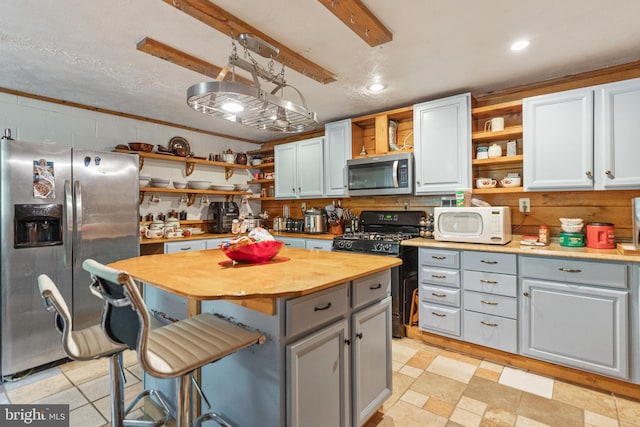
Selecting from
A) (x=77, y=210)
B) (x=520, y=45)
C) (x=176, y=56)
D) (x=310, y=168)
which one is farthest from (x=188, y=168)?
(x=520, y=45)

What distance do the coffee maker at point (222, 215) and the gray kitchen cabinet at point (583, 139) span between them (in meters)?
3.36

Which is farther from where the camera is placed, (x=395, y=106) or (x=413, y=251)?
(x=395, y=106)

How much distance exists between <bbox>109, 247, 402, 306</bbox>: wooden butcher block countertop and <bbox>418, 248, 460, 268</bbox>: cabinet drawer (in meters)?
1.05

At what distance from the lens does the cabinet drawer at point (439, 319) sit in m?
2.71

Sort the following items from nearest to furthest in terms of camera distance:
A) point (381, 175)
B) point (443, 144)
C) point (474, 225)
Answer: point (474, 225) → point (443, 144) → point (381, 175)

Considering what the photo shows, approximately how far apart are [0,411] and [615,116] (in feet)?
14.9

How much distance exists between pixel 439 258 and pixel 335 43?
6.26ft

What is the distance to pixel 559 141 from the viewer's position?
2520mm

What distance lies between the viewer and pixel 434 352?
274 centimetres

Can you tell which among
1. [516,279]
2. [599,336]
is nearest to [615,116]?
[516,279]

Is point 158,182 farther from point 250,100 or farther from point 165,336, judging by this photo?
point 165,336

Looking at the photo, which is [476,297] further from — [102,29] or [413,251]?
[102,29]

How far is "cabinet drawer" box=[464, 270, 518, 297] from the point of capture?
8.03 feet

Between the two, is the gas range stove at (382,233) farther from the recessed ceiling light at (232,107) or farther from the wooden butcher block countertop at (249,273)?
the recessed ceiling light at (232,107)
